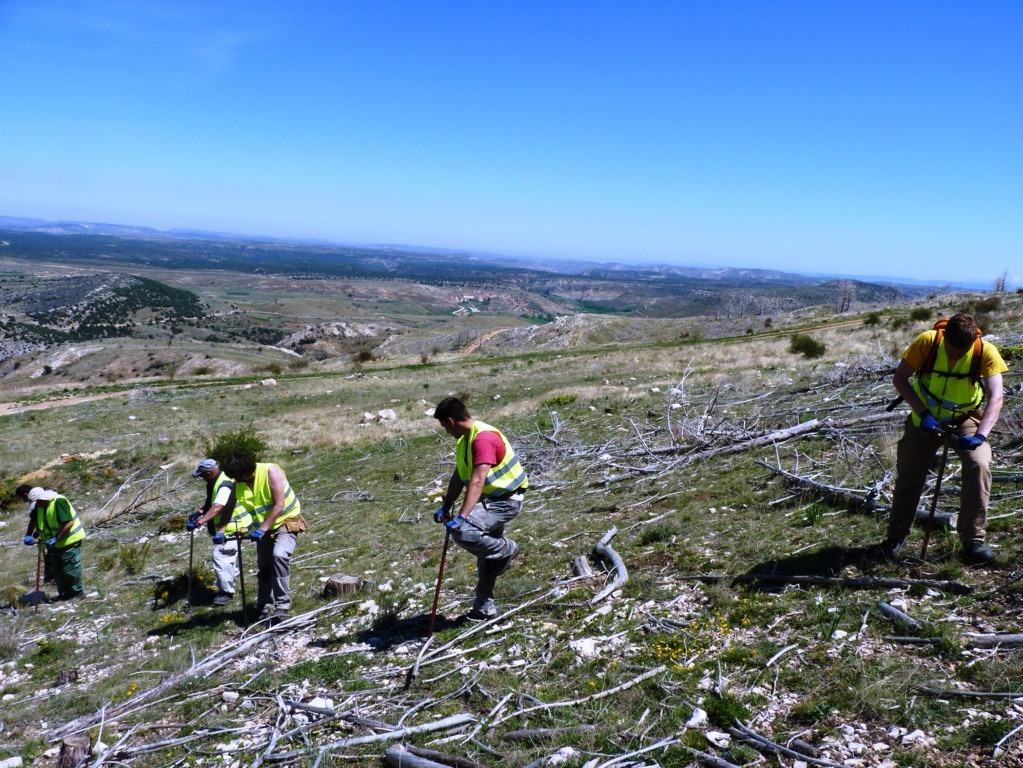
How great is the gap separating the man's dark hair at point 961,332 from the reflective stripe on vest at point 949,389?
0.11m

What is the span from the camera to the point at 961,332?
5074mm

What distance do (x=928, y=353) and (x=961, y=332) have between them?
346 millimetres

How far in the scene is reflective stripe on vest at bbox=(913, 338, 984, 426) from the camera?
522 centimetres

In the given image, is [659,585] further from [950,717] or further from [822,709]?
[950,717]

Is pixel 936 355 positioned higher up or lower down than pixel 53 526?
higher up

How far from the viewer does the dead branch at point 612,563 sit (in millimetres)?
6102

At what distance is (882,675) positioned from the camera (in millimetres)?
4145

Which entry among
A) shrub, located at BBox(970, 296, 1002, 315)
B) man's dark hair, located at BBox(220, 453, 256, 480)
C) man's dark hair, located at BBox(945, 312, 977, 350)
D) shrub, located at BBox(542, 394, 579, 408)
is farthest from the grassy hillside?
shrub, located at BBox(970, 296, 1002, 315)

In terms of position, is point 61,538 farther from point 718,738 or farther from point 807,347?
point 807,347

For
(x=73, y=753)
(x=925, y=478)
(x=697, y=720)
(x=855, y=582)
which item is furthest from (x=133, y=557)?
(x=925, y=478)

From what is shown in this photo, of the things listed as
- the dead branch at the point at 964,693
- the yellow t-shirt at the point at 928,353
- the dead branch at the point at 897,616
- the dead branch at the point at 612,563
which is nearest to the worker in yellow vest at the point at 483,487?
the dead branch at the point at 612,563

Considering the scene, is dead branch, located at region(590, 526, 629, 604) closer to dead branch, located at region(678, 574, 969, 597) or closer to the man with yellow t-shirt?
dead branch, located at region(678, 574, 969, 597)

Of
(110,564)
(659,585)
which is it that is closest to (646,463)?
(659,585)

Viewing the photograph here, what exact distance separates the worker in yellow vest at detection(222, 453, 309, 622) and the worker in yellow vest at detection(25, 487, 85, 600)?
3800 mm
